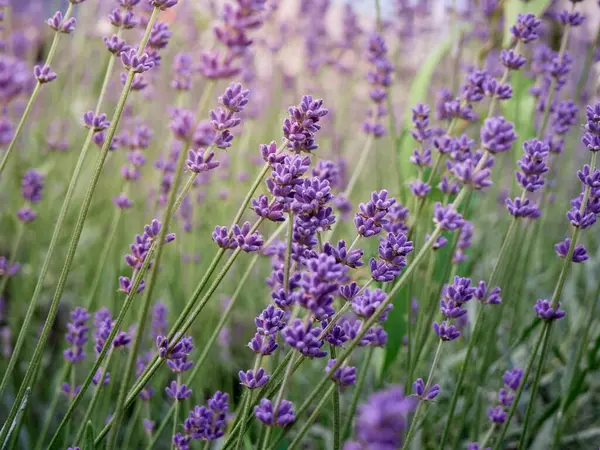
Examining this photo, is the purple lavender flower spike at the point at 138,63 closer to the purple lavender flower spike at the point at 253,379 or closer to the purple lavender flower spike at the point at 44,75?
the purple lavender flower spike at the point at 44,75

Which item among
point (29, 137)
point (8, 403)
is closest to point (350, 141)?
point (29, 137)

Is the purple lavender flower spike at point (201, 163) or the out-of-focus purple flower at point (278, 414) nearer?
the out-of-focus purple flower at point (278, 414)

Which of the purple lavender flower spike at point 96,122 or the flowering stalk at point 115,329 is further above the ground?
the purple lavender flower spike at point 96,122

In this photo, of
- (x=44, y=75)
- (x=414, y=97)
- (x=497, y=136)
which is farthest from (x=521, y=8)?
(x=44, y=75)

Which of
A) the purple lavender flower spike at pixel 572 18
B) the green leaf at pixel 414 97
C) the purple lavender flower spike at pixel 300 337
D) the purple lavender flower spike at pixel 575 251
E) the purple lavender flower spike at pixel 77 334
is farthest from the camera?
the green leaf at pixel 414 97

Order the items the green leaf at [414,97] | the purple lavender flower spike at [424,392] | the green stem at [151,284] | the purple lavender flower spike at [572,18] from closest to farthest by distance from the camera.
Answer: the green stem at [151,284], the purple lavender flower spike at [424,392], the purple lavender flower spike at [572,18], the green leaf at [414,97]

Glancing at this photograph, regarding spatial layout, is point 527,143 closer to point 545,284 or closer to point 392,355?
point 392,355

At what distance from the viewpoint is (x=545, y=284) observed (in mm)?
2721

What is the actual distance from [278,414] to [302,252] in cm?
31

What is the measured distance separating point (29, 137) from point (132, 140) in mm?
1576

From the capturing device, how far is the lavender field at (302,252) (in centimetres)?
98

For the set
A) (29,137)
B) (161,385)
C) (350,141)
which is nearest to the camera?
(161,385)

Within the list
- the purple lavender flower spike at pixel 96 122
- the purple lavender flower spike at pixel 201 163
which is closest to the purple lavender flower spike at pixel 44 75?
the purple lavender flower spike at pixel 96 122

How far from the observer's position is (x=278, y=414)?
89cm
